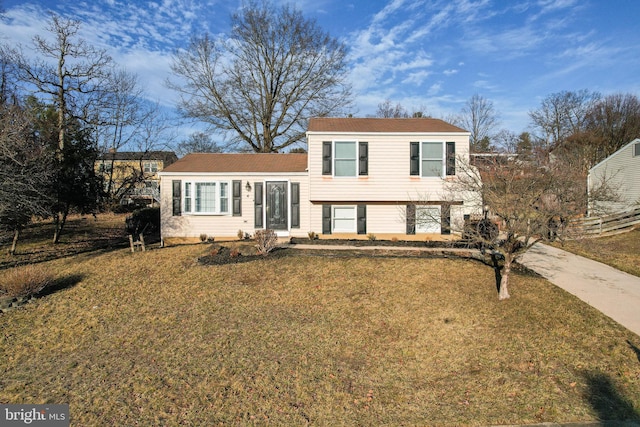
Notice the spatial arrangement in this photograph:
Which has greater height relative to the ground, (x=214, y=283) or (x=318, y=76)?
(x=318, y=76)

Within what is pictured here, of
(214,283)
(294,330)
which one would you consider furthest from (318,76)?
(294,330)

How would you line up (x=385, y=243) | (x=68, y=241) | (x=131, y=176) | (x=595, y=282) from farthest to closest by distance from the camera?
1. (x=131, y=176)
2. (x=68, y=241)
3. (x=385, y=243)
4. (x=595, y=282)

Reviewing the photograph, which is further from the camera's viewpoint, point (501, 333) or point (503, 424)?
point (501, 333)

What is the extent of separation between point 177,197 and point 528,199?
1258 cm

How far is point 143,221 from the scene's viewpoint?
17.8 metres

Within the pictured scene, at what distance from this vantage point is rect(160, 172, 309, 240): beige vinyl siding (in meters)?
14.4

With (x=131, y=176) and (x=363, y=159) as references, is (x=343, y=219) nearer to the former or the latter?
(x=363, y=159)

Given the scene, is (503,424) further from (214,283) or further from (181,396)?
(214,283)

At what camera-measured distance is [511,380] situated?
5.30 m

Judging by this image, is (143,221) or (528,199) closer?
(528,199)

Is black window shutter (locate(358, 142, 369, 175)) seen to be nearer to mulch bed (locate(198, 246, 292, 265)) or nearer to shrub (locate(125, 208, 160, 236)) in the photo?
mulch bed (locate(198, 246, 292, 265))

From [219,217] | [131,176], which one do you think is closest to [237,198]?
[219,217]

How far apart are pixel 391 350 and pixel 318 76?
75.3ft

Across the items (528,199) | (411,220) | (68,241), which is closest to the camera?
(528,199)
